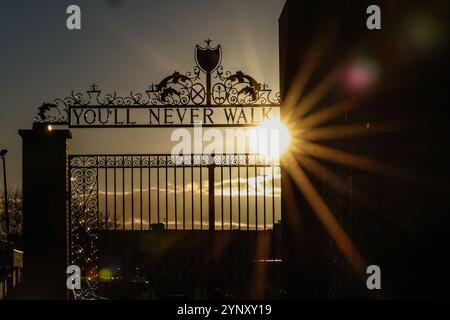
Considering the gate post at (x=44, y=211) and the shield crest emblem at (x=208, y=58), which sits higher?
the shield crest emblem at (x=208, y=58)

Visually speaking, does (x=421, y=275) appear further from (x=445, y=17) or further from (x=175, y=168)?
(x=175, y=168)

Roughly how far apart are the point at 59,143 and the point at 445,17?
307 inches

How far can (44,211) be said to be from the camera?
12594 mm

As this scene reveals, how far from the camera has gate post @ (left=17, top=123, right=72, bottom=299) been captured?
12.5m

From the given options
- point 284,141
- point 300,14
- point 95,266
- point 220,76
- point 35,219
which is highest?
point 300,14

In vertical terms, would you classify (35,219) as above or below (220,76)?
below

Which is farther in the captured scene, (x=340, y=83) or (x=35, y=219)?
(x=35, y=219)

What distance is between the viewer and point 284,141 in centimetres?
1283

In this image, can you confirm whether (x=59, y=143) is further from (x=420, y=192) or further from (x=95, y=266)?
(x=420, y=192)

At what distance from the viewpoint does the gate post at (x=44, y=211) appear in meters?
12.5

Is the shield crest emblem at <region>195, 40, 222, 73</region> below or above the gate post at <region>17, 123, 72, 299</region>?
above
